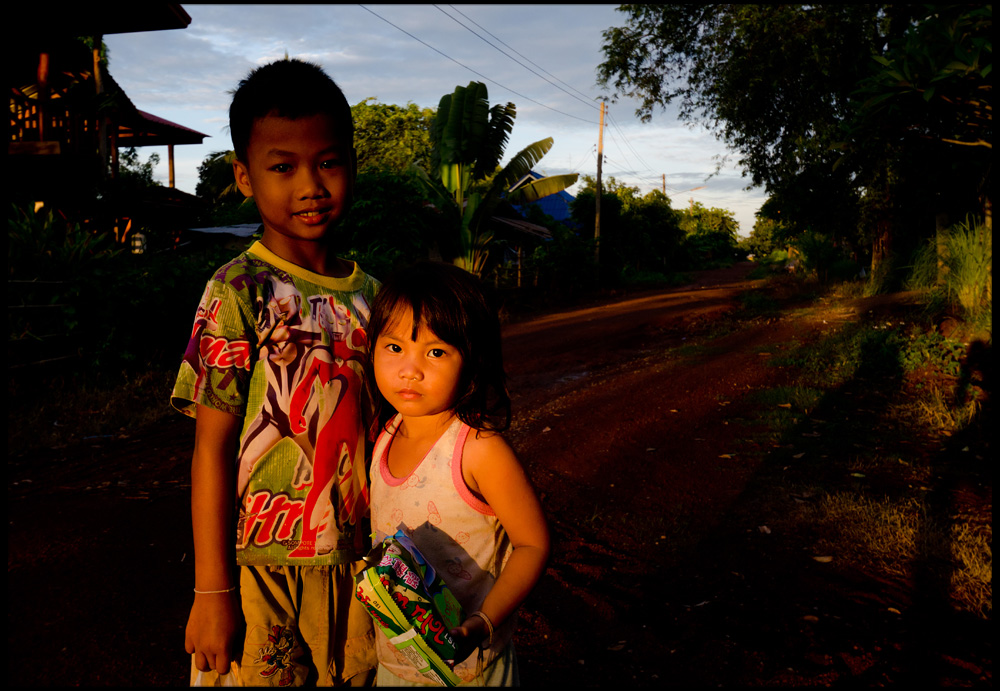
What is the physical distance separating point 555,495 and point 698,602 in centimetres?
156

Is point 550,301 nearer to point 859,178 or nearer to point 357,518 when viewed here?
point 859,178

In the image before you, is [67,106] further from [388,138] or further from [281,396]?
[281,396]

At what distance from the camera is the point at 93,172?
1179cm

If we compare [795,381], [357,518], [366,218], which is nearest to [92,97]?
[366,218]

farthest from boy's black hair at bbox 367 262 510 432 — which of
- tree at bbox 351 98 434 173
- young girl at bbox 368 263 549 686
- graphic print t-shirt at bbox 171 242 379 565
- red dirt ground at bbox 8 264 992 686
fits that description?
tree at bbox 351 98 434 173

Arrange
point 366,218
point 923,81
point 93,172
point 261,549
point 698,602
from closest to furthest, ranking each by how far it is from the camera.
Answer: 1. point 261,549
2. point 698,602
3. point 923,81
4. point 93,172
5. point 366,218

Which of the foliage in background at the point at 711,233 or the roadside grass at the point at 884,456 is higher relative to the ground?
the foliage in background at the point at 711,233

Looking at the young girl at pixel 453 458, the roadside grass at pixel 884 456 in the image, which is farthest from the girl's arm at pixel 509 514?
the roadside grass at pixel 884 456

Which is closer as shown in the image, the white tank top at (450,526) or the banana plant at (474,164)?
the white tank top at (450,526)

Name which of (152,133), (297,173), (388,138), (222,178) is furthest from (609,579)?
(152,133)

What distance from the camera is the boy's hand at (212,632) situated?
1.30 m

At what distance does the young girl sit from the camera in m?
1.36

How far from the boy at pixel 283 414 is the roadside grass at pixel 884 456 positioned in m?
3.25

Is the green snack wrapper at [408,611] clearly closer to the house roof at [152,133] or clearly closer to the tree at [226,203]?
the tree at [226,203]
